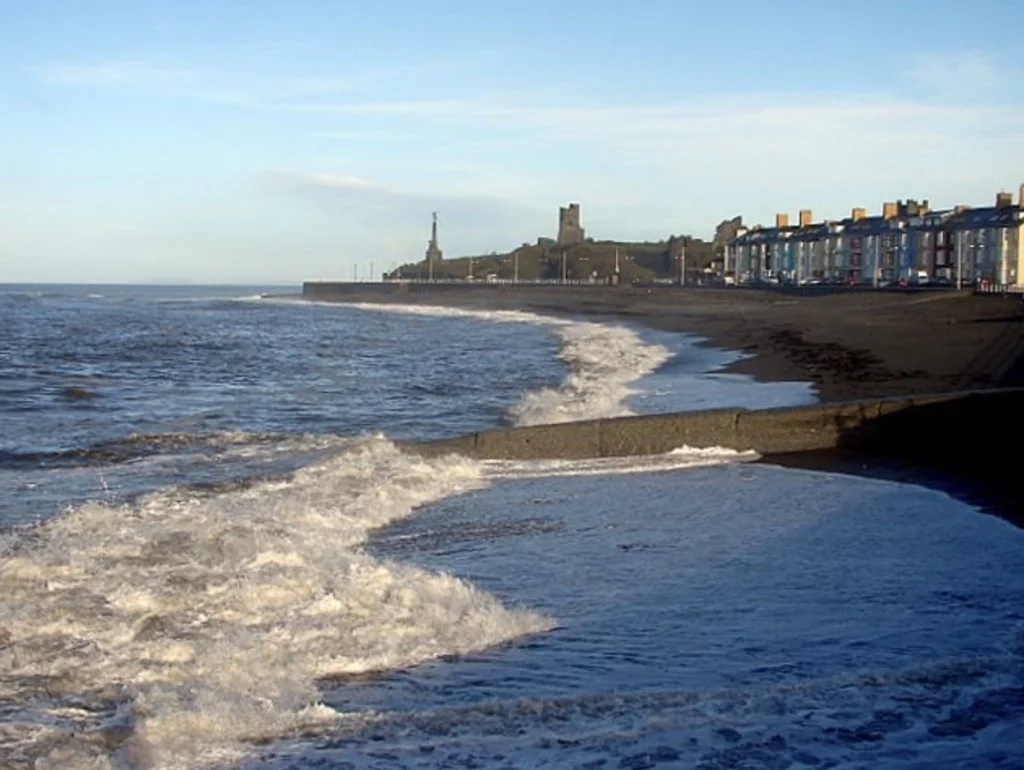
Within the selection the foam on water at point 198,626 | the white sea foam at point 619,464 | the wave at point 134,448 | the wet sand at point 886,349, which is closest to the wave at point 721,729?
the foam on water at point 198,626

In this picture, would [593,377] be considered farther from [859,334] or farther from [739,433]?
[859,334]

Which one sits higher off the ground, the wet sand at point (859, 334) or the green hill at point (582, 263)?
the green hill at point (582, 263)

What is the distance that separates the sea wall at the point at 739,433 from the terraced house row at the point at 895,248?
55793 millimetres

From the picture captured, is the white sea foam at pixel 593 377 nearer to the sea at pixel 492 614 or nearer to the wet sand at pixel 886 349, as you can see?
the wet sand at pixel 886 349

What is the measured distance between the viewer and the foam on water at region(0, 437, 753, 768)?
17.3 ft

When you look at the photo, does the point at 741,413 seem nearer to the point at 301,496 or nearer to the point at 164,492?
the point at 301,496

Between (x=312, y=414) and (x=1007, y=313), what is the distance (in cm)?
2816

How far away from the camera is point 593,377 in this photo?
26016mm

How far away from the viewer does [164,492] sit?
12.1 m

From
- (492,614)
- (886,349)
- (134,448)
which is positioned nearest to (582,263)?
(886,349)

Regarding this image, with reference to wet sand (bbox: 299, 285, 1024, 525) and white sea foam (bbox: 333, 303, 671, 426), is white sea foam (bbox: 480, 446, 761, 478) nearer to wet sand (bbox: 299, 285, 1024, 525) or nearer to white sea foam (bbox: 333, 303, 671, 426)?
wet sand (bbox: 299, 285, 1024, 525)

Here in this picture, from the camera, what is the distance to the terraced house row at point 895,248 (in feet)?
269

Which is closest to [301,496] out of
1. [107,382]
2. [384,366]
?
[107,382]

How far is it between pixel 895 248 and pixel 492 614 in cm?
9595
